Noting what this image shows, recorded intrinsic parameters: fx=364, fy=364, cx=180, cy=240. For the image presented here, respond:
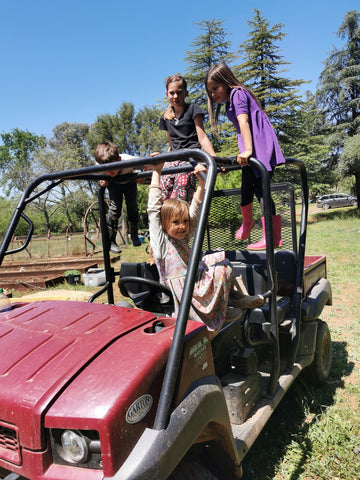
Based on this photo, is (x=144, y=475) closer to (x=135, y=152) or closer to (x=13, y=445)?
(x=13, y=445)

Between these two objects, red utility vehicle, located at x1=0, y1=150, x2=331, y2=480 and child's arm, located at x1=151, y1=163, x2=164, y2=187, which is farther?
child's arm, located at x1=151, y1=163, x2=164, y2=187

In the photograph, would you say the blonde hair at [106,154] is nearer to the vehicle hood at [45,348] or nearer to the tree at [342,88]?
the vehicle hood at [45,348]

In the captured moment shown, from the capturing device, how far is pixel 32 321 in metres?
1.82

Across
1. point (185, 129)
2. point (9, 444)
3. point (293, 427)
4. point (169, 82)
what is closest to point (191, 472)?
point (9, 444)

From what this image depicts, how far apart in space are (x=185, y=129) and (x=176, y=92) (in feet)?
1.11

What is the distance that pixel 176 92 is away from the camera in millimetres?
3359

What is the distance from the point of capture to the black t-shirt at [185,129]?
11.2 ft

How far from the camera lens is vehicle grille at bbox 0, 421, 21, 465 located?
1.32m

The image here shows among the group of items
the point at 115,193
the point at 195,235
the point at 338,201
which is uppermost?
the point at 115,193

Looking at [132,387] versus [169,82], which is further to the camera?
[169,82]

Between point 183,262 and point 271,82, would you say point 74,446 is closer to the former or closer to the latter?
point 183,262

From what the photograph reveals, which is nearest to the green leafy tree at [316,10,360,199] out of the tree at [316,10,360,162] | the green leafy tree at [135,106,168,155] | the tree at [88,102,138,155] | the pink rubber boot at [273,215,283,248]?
the tree at [316,10,360,162]

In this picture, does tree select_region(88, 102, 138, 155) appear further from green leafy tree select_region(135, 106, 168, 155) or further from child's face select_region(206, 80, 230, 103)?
child's face select_region(206, 80, 230, 103)

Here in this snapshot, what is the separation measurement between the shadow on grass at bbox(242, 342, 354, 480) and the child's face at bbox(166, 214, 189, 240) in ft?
5.25
